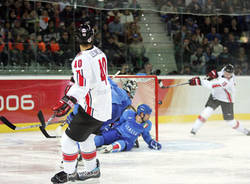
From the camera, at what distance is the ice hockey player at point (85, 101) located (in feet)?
12.9

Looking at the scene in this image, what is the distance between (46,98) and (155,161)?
3613 mm

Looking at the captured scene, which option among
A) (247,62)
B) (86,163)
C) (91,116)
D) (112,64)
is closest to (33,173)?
(86,163)

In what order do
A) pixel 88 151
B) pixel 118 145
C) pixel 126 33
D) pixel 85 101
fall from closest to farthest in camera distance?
pixel 85 101 < pixel 88 151 < pixel 118 145 < pixel 126 33

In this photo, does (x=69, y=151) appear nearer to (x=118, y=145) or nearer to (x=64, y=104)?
(x=64, y=104)

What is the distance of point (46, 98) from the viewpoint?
340 inches

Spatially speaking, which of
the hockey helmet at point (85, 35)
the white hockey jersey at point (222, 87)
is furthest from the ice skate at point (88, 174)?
the white hockey jersey at point (222, 87)

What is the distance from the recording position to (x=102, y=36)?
9.54 m

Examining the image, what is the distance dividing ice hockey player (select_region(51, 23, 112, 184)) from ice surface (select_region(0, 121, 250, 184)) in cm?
35

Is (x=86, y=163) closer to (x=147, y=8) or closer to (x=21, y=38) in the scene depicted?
(x=21, y=38)

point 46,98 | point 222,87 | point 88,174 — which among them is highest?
point 222,87

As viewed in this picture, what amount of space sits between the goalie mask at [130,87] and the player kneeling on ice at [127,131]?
16.1 inches

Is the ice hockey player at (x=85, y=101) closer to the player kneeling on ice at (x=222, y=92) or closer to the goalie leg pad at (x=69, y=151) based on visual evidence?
the goalie leg pad at (x=69, y=151)

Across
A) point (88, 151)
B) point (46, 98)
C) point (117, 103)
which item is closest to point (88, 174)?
point (88, 151)

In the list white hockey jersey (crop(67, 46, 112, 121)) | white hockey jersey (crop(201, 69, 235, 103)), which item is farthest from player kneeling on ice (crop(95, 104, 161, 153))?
white hockey jersey (crop(201, 69, 235, 103))
